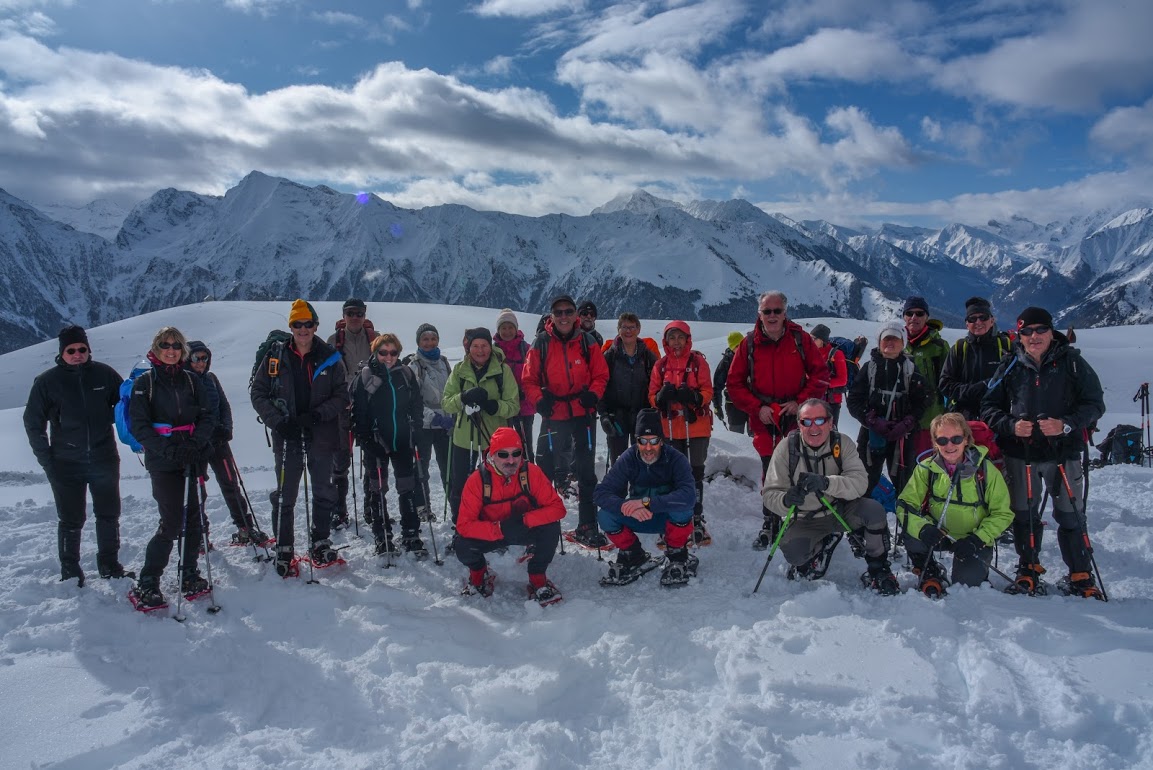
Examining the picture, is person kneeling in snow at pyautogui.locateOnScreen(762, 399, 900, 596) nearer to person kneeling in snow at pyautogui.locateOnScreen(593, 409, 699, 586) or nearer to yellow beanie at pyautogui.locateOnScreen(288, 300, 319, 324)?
person kneeling in snow at pyautogui.locateOnScreen(593, 409, 699, 586)

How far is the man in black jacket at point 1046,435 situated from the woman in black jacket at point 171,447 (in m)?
7.14

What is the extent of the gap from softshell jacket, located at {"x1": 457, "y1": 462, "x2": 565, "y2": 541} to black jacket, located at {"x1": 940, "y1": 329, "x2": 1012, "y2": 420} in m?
Result: 4.21

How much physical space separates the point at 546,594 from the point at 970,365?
192 inches

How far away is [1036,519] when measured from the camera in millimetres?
Answer: 5582

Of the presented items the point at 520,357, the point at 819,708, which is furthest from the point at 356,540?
the point at 819,708

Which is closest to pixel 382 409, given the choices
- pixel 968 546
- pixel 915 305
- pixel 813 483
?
pixel 813 483

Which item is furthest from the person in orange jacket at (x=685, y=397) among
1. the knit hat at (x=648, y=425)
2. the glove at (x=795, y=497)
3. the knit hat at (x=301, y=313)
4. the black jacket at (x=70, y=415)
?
the black jacket at (x=70, y=415)

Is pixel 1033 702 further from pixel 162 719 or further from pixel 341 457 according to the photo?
pixel 341 457

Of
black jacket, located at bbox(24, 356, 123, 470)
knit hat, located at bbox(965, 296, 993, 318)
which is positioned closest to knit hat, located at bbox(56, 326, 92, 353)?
black jacket, located at bbox(24, 356, 123, 470)

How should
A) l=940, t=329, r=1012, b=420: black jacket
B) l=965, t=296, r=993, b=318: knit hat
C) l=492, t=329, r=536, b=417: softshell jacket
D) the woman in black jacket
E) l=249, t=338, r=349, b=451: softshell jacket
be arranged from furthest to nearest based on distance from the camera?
l=492, t=329, r=536, b=417: softshell jacket → l=965, t=296, r=993, b=318: knit hat → l=940, t=329, r=1012, b=420: black jacket → l=249, t=338, r=349, b=451: softshell jacket → the woman in black jacket

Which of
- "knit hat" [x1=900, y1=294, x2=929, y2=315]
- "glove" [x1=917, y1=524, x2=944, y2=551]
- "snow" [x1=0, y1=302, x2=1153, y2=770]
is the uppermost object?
"knit hat" [x1=900, y1=294, x2=929, y2=315]

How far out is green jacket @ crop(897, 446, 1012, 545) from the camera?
5211 millimetres

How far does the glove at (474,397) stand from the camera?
642 cm

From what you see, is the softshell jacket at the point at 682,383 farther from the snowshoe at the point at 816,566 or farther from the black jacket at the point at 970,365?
the black jacket at the point at 970,365
